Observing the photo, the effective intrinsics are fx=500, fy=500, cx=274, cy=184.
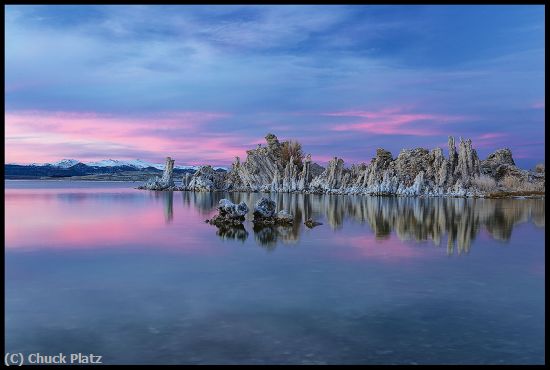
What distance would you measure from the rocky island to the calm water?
76202mm

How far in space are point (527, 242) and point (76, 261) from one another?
27242 millimetres

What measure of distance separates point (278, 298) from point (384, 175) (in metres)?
96.2

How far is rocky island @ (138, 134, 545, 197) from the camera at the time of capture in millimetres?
107000

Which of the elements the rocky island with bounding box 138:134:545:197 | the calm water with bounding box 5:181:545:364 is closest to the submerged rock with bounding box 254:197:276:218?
the calm water with bounding box 5:181:545:364

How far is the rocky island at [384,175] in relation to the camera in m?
107

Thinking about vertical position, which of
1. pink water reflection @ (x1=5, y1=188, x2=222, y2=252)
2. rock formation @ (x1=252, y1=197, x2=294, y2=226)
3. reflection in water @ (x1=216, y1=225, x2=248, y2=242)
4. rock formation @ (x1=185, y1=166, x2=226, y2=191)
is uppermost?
rock formation @ (x1=185, y1=166, x2=226, y2=191)

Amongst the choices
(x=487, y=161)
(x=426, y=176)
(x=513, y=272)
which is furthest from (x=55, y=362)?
(x=487, y=161)

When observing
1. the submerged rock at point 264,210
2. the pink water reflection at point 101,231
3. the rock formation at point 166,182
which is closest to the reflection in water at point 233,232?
the pink water reflection at point 101,231

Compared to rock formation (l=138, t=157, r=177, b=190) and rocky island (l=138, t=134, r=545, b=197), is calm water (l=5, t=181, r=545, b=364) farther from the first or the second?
rock formation (l=138, t=157, r=177, b=190)

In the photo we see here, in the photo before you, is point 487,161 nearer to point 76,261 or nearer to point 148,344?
point 76,261

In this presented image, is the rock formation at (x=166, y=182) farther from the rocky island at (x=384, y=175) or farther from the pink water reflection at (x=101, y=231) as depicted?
the pink water reflection at (x=101, y=231)

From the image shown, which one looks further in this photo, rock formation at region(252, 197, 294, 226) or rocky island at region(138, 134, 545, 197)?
rocky island at region(138, 134, 545, 197)

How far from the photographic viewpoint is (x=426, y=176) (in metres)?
111

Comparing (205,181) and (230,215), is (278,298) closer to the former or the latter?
(230,215)
